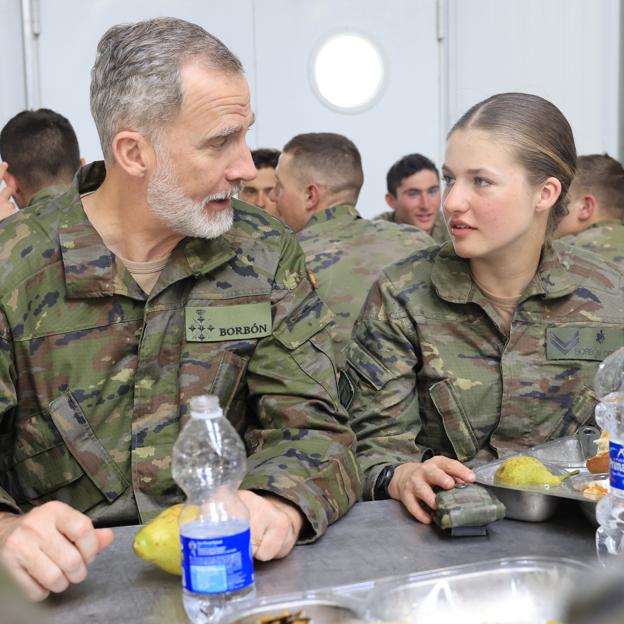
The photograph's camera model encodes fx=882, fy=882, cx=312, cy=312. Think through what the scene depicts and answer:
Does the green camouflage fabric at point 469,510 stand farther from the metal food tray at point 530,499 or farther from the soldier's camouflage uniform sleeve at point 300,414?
the soldier's camouflage uniform sleeve at point 300,414

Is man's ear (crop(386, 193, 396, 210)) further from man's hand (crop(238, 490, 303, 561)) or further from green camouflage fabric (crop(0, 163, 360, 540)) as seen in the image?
man's hand (crop(238, 490, 303, 561))

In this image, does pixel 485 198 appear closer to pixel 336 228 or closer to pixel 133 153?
pixel 133 153

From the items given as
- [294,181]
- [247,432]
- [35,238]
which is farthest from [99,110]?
[294,181]

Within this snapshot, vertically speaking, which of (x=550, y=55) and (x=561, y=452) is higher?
(x=550, y=55)

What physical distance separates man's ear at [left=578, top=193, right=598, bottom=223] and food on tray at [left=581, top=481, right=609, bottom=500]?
2.54m

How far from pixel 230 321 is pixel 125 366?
0.22 metres

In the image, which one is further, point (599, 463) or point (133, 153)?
point (133, 153)

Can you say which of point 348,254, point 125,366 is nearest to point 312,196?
point 348,254

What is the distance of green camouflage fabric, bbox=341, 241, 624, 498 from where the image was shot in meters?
1.92

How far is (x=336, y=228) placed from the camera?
3.67m

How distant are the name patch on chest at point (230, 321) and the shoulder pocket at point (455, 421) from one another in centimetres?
45

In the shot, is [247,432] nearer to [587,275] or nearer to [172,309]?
[172,309]

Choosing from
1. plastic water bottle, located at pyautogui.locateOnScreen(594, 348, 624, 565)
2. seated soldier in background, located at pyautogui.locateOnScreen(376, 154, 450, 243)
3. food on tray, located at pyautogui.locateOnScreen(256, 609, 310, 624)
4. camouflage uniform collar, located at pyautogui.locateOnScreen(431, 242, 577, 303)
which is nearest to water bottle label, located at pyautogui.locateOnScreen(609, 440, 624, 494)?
plastic water bottle, located at pyautogui.locateOnScreen(594, 348, 624, 565)

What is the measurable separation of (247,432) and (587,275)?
34.3 inches
